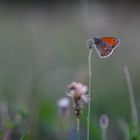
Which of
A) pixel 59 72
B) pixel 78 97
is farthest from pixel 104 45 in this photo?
pixel 59 72

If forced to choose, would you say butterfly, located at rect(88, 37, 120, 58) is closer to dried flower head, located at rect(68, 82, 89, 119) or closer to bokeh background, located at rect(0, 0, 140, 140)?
dried flower head, located at rect(68, 82, 89, 119)

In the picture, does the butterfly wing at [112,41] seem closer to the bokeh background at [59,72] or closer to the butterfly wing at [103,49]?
the butterfly wing at [103,49]

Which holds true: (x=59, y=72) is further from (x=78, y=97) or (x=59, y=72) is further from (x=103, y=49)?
(x=103, y=49)

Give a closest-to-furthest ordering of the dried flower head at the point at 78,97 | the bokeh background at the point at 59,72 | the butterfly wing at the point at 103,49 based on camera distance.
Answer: the butterfly wing at the point at 103,49, the dried flower head at the point at 78,97, the bokeh background at the point at 59,72

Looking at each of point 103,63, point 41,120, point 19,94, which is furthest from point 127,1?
point 41,120

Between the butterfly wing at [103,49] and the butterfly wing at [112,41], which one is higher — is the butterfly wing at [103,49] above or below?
below

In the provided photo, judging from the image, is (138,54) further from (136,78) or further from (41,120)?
(41,120)

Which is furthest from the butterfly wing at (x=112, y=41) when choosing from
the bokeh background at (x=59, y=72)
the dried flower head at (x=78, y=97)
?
the bokeh background at (x=59, y=72)

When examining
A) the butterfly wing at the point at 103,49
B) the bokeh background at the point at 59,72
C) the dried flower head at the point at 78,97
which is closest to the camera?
the butterfly wing at the point at 103,49
